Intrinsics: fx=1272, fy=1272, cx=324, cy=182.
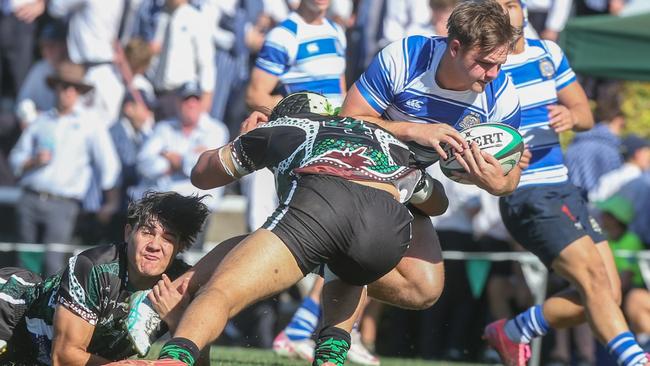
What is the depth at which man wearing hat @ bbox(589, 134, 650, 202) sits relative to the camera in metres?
11.1

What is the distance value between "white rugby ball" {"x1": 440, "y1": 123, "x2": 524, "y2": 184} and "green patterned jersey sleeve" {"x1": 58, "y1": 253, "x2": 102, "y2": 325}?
1.64 m

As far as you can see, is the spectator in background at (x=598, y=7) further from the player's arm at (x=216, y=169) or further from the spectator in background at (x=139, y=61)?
the player's arm at (x=216, y=169)

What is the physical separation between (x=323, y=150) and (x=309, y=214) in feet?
1.11

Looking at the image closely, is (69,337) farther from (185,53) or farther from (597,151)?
(597,151)

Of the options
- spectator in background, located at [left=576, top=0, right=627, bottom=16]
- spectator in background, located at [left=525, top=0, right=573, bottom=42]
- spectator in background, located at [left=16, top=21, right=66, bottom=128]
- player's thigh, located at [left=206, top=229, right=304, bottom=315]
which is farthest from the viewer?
spectator in background, located at [left=576, top=0, right=627, bottom=16]

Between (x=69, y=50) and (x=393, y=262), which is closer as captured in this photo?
(x=393, y=262)

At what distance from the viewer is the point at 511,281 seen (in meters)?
10.7

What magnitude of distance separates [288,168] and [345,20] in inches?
238

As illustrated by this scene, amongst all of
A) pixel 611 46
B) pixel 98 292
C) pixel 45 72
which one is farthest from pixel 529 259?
pixel 98 292

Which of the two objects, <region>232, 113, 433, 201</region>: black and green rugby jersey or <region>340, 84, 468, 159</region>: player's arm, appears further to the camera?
<region>340, 84, 468, 159</region>: player's arm

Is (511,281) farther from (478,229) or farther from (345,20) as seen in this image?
(345,20)

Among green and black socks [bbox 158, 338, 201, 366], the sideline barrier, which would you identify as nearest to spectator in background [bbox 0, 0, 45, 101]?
the sideline barrier

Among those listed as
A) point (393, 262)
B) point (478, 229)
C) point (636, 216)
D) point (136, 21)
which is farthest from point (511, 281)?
point (393, 262)

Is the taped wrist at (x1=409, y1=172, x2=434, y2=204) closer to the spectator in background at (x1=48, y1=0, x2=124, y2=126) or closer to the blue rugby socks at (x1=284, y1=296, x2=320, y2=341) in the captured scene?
the blue rugby socks at (x1=284, y1=296, x2=320, y2=341)
